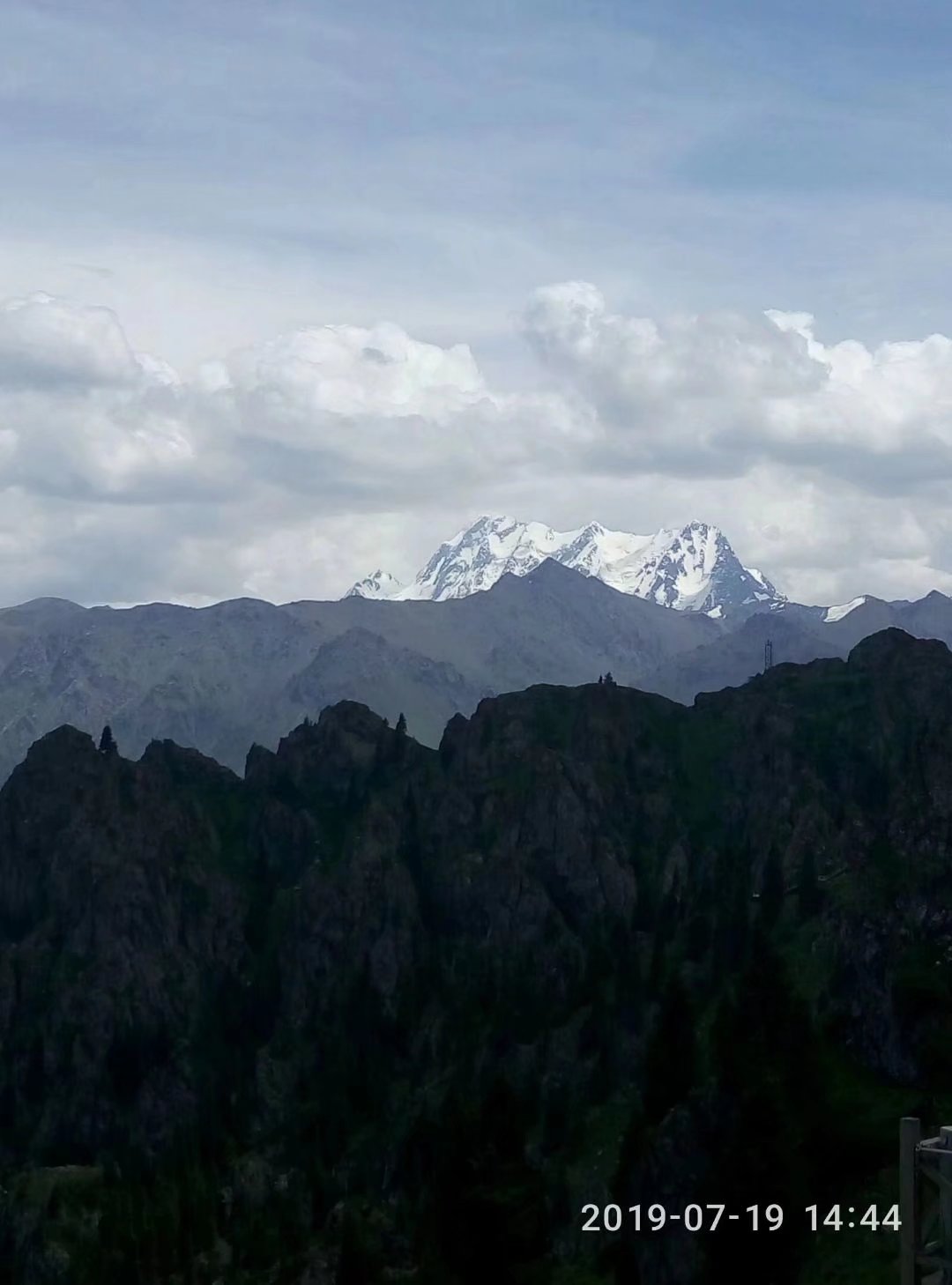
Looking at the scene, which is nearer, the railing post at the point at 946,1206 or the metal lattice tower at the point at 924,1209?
the railing post at the point at 946,1206

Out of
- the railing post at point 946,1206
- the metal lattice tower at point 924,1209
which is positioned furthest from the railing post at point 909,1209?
the railing post at point 946,1206

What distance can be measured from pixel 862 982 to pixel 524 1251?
323 feet

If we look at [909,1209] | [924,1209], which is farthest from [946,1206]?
[924,1209]

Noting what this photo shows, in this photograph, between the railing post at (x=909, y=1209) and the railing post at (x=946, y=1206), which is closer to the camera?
the railing post at (x=946, y=1206)

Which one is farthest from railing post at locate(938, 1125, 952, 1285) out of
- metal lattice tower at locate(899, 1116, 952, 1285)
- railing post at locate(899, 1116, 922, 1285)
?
railing post at locate(899, 1116, 922, 1285)

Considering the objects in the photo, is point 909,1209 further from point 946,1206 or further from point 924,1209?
point 924,1209

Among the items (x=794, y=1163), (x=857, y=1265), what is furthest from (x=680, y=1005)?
(x=857, y=1265)

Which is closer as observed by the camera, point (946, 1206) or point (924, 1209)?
point (946, 1206)

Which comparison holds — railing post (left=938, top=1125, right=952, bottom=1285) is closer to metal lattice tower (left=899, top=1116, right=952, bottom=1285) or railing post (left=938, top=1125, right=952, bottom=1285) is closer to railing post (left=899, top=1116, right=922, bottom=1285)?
metal lattice tower (left=899, top=1116, right=952, bottom=1285)

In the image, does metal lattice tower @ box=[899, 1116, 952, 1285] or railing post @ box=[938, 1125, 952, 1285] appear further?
metal lattice tower @ box=[899, 1116, 952, 1285]

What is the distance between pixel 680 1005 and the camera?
186 m

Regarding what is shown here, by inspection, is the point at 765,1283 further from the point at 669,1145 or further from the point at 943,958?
the point at 943,958

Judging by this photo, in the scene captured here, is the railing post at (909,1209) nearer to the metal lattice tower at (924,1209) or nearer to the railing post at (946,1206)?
A: the metal lattice tower at (924,1209)

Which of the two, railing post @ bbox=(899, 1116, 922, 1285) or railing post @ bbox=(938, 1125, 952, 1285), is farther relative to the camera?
railing post @ bbox=(899, 1116, 922, 1285)
